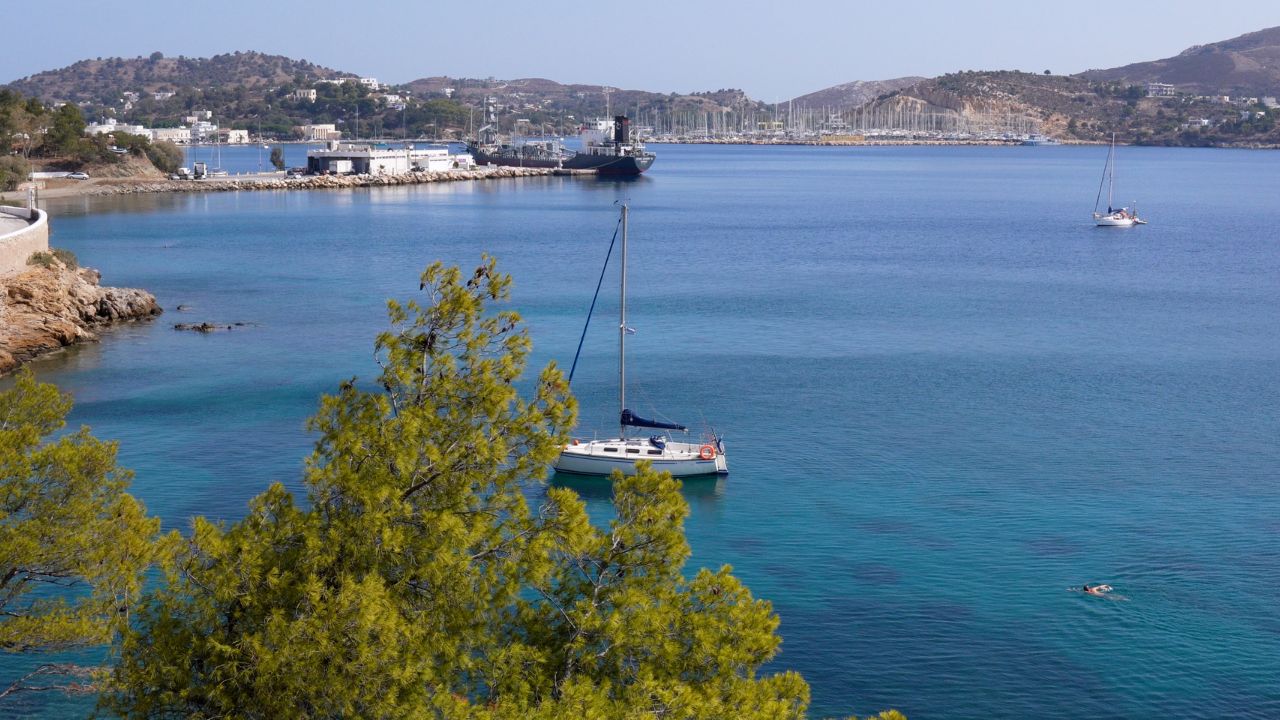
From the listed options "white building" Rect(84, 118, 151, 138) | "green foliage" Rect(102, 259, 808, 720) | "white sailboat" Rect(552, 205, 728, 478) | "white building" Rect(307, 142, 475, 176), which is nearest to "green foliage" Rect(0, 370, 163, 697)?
"green foliage" Rect(102, 259, 808, 720)

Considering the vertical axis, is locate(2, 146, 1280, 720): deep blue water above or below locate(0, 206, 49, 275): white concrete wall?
below

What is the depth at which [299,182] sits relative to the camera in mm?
108562

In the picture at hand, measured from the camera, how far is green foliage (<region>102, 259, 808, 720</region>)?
941cm

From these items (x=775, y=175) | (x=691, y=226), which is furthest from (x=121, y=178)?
(x=775, y=175)

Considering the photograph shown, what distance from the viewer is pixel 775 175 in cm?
14650

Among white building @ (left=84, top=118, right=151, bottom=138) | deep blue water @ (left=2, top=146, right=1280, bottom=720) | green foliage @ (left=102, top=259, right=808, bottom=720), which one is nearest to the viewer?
green foliage @ (left=102, top=259, right=808, bottom=720)

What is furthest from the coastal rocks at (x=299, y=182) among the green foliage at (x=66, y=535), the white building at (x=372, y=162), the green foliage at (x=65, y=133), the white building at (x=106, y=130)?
the green foliage at (x=66, y=535)

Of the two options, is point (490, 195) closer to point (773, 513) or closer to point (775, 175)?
point (775, 175)

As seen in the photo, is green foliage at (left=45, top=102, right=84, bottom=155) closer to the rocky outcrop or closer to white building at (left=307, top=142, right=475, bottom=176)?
white building at (left=307, top=142, right=475, bottom=176)

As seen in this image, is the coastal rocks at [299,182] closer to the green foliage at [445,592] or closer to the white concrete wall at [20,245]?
the white concrete wall at [20,245]

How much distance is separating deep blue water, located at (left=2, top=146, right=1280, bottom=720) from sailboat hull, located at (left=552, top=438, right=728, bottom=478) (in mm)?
456

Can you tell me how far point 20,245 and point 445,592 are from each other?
116 feet

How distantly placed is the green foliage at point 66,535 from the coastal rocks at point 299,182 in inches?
3453

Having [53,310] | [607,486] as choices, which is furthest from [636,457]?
[53,310]
